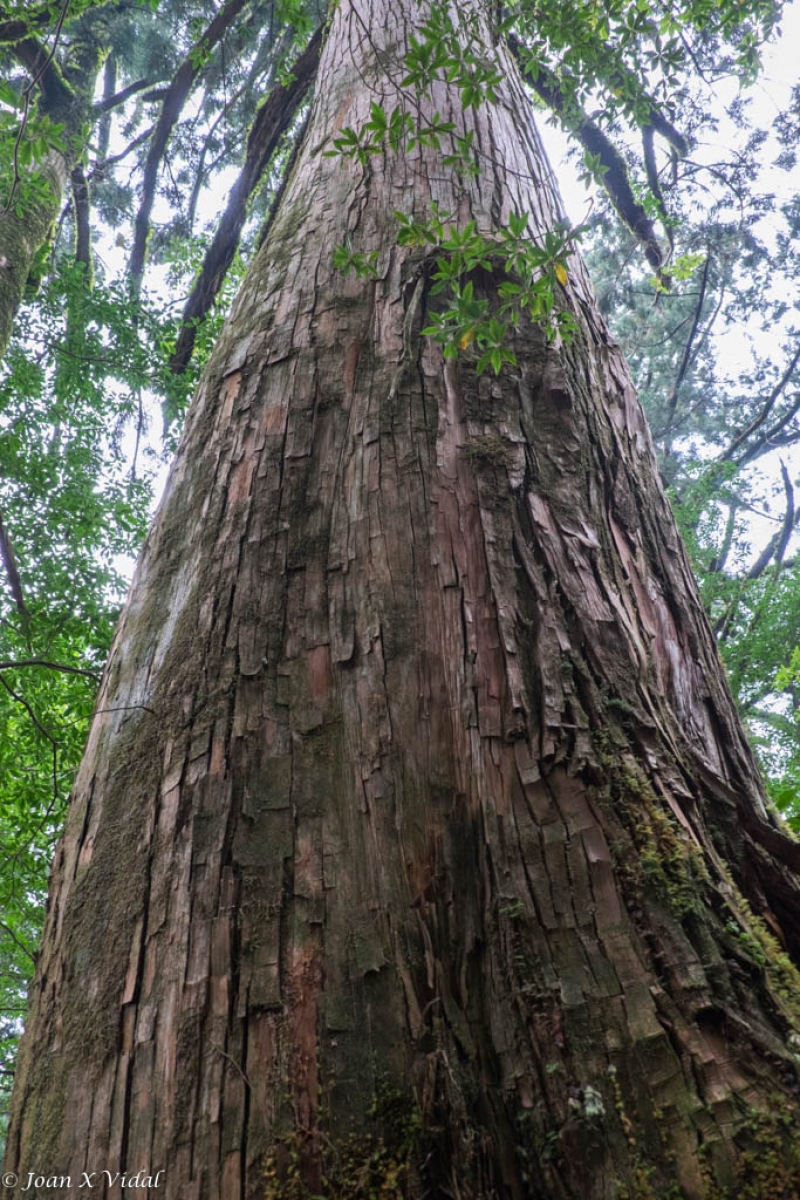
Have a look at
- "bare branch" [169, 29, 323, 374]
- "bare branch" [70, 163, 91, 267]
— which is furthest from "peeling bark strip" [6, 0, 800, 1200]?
"bare branch" [70, 163, 91, 267]

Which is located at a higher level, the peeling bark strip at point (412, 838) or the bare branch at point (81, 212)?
the bare branch at point (81, 212)

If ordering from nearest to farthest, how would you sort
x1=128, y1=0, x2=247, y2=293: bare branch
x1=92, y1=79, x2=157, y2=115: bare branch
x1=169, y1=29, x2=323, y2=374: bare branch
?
x1=169, y1=29, x2=323, y2=374: bare branch
x1=128, y1=0, x2=247, y2=293: bare branch
x1=92, y1=79, x2=157, y2=115: bare branch

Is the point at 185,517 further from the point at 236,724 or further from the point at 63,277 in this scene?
the point at 63,277

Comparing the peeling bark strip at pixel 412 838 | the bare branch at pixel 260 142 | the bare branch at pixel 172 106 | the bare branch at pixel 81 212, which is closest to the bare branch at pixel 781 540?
the bare branch at pixel 260 142

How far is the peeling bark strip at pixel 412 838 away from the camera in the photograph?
102 centimetres

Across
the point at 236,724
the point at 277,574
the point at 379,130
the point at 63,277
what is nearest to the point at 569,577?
the point at 277,574

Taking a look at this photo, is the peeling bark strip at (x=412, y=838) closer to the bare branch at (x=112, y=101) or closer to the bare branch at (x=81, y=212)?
the bare branch at (x=112, y=101)

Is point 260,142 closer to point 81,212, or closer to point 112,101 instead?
point 112,101

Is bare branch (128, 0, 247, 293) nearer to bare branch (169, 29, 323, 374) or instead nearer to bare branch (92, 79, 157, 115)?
bare branch (169, 29, 323, 374)

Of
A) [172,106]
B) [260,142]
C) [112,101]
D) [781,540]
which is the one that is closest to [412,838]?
[260,142]

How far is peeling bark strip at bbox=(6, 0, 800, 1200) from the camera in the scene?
102 centimetres

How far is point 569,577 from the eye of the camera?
1.57 m

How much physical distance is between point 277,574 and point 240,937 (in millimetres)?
709

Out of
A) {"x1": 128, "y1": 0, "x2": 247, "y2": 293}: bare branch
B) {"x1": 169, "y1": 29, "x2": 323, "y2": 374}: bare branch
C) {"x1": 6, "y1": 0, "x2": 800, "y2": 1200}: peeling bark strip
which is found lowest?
{"x1": 6, "y1": 0, "x2": 800, "y2": 1200}: peeling bark strip
